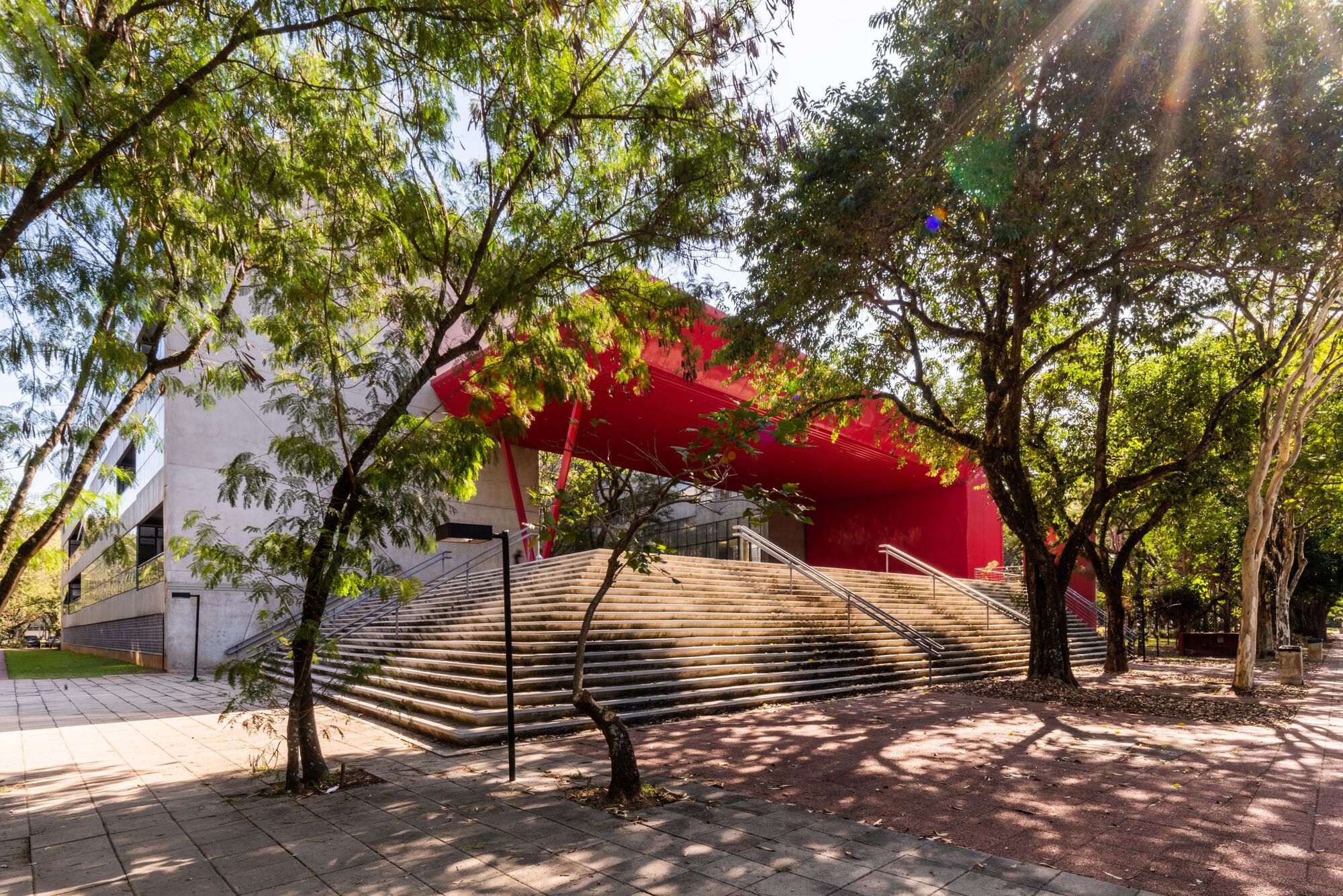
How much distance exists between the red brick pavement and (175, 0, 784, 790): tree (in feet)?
11.3

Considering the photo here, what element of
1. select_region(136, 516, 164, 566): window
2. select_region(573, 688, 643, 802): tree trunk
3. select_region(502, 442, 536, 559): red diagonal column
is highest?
select_region(502, 442, 536, 559): red diagonal column

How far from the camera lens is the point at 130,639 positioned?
77.6 ft

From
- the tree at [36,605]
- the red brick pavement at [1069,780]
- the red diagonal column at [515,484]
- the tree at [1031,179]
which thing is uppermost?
the tree at [1031,179]

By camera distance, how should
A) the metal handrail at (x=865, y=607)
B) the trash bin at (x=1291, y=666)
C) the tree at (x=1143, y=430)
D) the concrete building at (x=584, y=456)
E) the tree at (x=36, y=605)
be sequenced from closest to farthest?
the tree at (x=1143, y=430) < the metal handrail at (x=865, y=607) < the trash bin at (x=1291, y=666) < the concrete building at (x=584, y=456) < the tree at (x=36, y=605)

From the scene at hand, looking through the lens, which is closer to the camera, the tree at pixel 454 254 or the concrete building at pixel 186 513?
the tree at pixel 454 254

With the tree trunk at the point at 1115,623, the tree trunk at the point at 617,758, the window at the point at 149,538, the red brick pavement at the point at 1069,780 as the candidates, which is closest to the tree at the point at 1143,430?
the tree trunk at the point at 1115,623

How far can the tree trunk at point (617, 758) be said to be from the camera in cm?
560

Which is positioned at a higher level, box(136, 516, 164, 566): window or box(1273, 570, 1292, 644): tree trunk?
box(136, 516, 164, 566): window

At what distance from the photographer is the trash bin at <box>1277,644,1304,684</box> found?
14320 mm

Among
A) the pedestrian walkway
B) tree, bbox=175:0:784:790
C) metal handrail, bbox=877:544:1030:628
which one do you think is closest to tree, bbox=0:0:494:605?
tree, bbox=175:0:784:790

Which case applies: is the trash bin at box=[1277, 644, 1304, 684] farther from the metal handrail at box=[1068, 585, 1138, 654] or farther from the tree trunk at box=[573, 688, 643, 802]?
the tree trunk at box=[573, 688, 643, 802]

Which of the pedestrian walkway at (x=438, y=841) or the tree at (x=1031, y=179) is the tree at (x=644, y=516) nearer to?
the pedestrian walkway at (x=438, y=841)

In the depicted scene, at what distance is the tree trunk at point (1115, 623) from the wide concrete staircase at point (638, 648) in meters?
1.84

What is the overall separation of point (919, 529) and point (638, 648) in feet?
67.2
